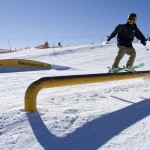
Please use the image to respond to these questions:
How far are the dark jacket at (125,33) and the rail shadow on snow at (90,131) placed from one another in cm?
433

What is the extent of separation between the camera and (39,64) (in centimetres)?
1425

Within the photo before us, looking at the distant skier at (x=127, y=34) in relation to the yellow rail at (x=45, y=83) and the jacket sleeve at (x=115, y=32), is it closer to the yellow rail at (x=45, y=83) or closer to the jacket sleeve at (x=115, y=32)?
the jacket sleeve at (x=115, y=32)

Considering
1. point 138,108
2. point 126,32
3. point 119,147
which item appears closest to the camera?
point 119,147

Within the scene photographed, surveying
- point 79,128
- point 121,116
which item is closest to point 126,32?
point 121,116

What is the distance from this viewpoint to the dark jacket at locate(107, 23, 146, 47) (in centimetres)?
841

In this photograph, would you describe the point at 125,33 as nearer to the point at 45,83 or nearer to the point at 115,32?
the point at 115,32

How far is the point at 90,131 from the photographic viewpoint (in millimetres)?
3615

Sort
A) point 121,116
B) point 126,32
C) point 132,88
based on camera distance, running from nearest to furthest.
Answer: point 121,116 < point 132,88 < point 126,32

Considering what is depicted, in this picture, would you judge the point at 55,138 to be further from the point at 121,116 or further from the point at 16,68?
the point at 16,68

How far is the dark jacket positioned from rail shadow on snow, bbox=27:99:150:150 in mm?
4329

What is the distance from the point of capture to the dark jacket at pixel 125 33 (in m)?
8.41

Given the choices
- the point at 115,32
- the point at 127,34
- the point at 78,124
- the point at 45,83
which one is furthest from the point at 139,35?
the point at 78,124

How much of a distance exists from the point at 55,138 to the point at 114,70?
5703 mm

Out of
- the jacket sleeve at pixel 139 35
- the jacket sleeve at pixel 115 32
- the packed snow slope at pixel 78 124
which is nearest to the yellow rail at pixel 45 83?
the packed snow slope at pixel 78 124
